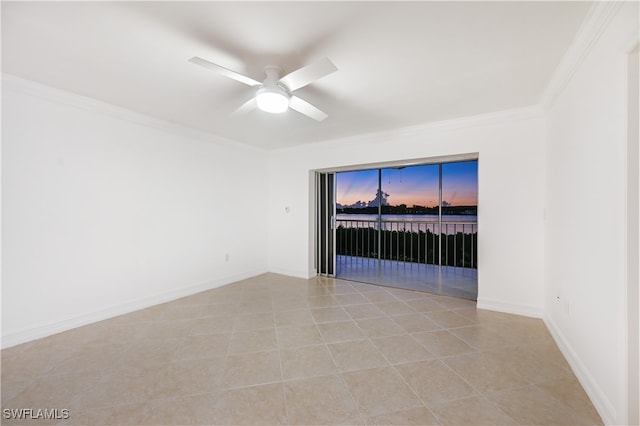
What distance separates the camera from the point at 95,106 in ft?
8.80

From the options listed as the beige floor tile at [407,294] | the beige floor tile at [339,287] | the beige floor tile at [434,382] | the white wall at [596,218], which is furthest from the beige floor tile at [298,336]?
the white wall at [596,218]

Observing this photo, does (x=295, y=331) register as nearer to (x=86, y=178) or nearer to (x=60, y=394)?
(x=60, y=394)

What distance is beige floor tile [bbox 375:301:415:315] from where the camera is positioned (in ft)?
9.98

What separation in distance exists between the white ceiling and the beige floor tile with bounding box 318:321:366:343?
2405 millimetres

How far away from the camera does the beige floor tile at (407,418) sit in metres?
1.45

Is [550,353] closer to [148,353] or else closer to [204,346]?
[204,346]

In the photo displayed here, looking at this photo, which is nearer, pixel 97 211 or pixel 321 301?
pixel 97 211

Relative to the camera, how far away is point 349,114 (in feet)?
10.0

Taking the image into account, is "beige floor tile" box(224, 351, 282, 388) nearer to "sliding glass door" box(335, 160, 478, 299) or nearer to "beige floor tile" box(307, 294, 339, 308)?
"beige floor tile" box(307, 294, 339, 308)

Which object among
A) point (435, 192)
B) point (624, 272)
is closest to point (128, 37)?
point (624, 272)

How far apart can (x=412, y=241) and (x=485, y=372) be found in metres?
4.16

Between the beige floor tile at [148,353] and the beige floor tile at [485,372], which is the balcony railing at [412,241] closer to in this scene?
the beige floor tile at [485,372]

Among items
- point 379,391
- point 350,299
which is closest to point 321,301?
point 350,299

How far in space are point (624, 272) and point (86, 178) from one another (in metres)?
4.31
